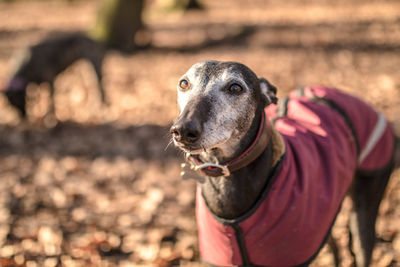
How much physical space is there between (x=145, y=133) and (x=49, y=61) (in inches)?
76.3

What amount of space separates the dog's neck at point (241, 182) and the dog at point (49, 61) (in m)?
4.62

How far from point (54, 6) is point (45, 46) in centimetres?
1463

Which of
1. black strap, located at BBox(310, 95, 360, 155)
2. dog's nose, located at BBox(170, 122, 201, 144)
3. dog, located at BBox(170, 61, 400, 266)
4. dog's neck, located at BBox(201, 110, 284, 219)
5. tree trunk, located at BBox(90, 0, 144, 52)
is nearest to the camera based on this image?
dog's nose, located at BBox(170, 122, 201, 144)

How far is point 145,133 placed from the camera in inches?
219

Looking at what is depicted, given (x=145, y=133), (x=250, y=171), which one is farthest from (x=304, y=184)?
(x=145, y=133)

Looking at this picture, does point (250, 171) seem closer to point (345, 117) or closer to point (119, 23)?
point (345, 117)

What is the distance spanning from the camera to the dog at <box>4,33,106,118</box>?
5.64 meters

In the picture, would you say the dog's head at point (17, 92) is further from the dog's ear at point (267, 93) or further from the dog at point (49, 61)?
the dog's ear at point (267, 93)

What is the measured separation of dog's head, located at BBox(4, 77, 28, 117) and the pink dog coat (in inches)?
171

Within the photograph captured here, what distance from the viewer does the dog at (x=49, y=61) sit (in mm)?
5637

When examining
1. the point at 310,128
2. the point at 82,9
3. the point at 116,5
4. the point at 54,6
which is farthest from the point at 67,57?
the point at 54,6

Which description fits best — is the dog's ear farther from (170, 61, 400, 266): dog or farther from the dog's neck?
the dog's neck

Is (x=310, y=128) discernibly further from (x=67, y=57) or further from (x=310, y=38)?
(x=310, y=38)

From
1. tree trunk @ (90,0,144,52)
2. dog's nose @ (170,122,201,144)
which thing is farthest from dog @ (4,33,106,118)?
dog's nose @ (170,122,201,144)
